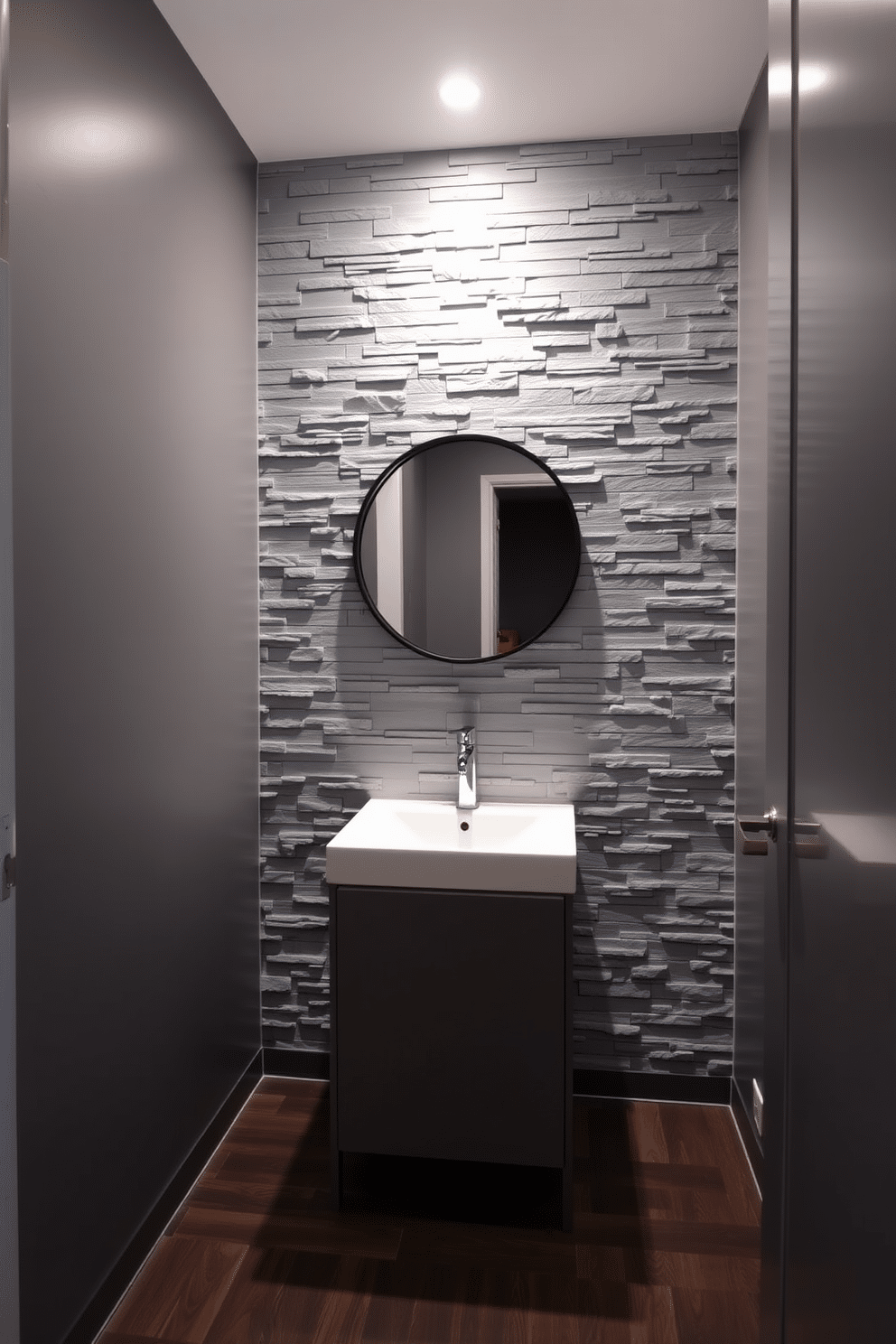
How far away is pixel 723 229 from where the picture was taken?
2.34 metres

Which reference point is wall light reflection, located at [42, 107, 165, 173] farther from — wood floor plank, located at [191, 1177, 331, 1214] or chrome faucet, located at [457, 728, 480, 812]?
wood floor plank, located at [191, 1177, 331, 1214]

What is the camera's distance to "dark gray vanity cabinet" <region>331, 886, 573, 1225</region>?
77.3 inches

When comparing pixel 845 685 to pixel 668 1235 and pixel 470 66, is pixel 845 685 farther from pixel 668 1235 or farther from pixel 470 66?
pixel 470 66

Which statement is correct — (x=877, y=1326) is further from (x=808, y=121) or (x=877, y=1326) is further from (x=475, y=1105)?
(x=475, y=1105)

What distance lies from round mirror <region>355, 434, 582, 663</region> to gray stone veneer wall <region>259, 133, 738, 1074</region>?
0.17 ft

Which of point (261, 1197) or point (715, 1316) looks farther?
point (261, 1197)

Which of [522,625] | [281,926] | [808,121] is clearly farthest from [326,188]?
[281,926]

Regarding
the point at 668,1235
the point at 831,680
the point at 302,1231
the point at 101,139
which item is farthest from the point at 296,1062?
the point at 101,139

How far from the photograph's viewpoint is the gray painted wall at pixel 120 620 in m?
1.44

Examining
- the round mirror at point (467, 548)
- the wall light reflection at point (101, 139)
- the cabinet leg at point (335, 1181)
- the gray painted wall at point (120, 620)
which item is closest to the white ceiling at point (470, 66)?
the gray painted wall at point (120, 620)

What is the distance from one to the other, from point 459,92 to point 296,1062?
8.41 feet

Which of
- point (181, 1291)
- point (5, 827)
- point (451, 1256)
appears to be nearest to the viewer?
point (5, 827)

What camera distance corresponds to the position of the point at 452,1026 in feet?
6.51

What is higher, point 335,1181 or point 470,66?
point 470,66
